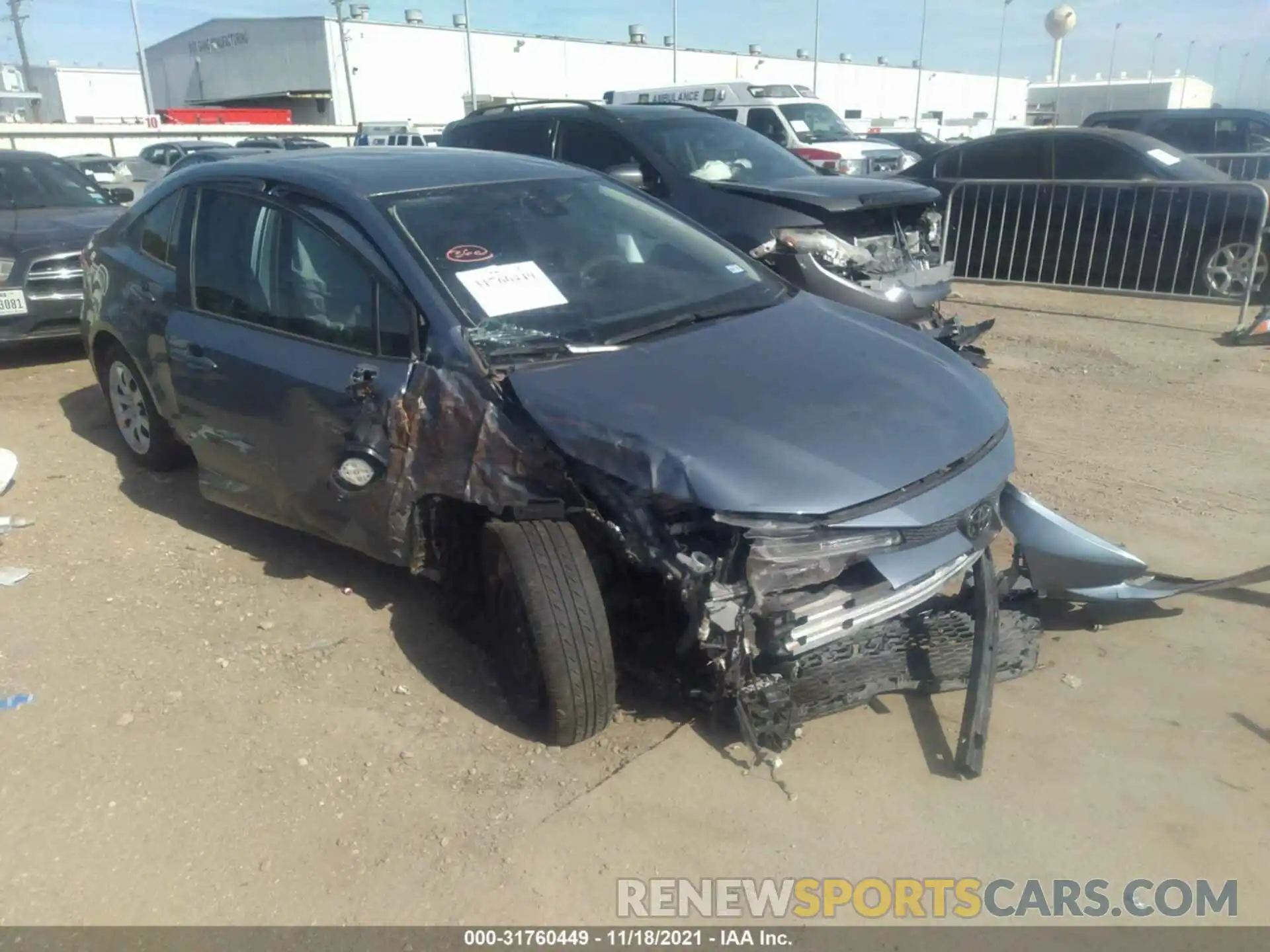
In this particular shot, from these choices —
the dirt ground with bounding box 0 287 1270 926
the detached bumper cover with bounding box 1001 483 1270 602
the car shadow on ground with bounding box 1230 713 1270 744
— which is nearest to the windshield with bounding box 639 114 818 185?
the dirt ground with bounding box 0 287 1270 926

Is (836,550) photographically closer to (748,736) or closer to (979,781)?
(748,736)

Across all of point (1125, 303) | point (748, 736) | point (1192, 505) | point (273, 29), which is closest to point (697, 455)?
point (748, 736)

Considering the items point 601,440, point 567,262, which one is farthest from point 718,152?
point 601,440

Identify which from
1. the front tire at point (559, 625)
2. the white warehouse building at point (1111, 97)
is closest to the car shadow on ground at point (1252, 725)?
the front tire at point (559, 625)

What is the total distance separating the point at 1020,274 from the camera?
10.4 m

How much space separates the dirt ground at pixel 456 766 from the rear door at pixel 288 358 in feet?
1.73

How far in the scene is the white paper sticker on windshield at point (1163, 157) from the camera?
956 cm

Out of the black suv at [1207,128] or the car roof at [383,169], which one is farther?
the black suv at [1207,128]

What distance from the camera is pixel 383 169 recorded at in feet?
13.4

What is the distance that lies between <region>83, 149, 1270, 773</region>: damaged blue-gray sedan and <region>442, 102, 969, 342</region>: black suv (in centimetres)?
226

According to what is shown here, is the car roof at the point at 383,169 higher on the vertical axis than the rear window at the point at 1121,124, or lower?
higher

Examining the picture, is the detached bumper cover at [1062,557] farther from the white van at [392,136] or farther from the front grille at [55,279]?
the white van at [392,136]

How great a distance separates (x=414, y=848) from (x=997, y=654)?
6.40ft

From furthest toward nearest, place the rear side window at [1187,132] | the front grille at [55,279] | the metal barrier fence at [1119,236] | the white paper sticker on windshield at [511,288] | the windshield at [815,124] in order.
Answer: the windshield at [815,124] → the rear side window at [1187,132] → the metal barrier fence at [1119,236] → the front grille at [55,279] → the white paper sticker on windshield at [511,288]
